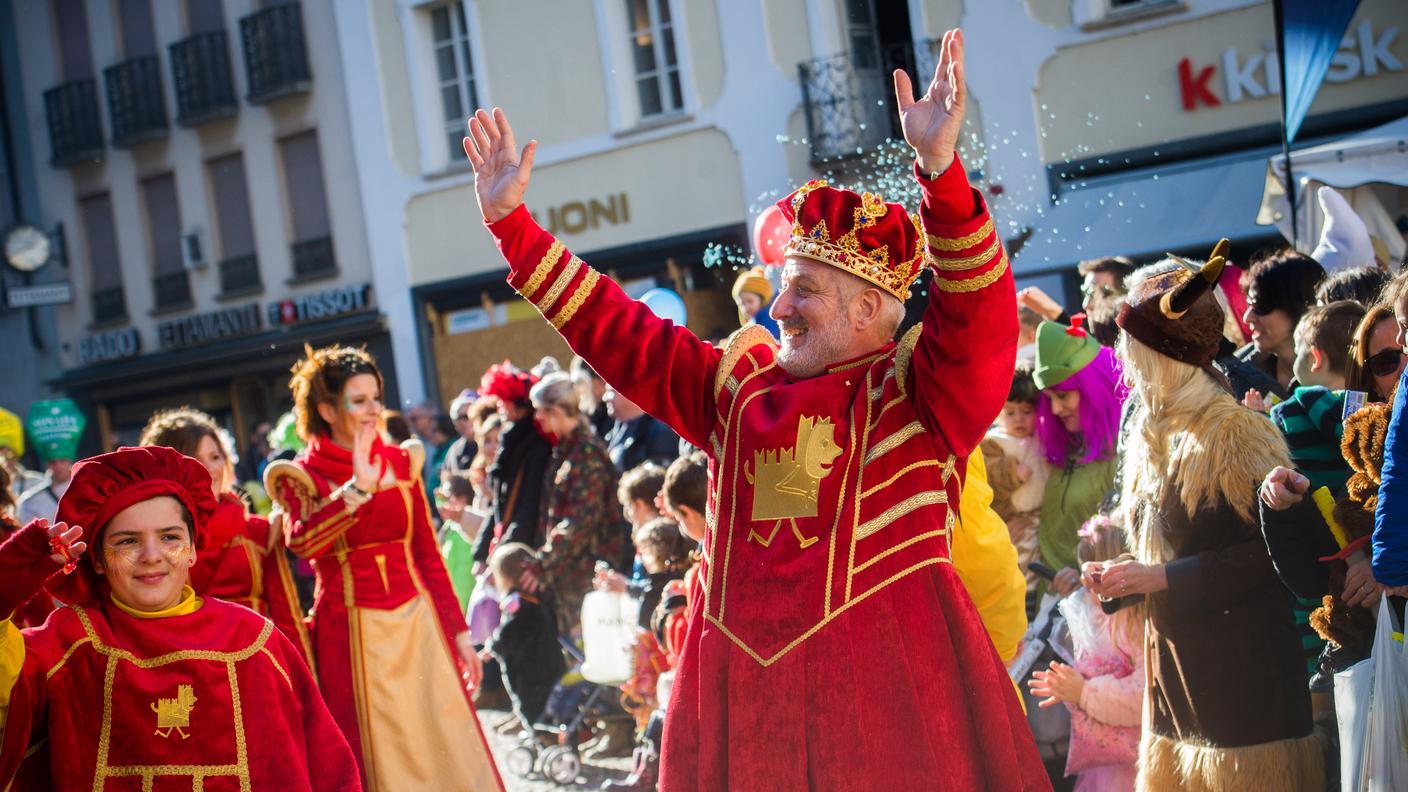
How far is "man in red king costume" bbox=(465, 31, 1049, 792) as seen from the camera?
2.85m

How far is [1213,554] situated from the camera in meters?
3.86

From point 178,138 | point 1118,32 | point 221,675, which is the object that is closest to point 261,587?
point 221,675

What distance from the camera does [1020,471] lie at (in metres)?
5.11

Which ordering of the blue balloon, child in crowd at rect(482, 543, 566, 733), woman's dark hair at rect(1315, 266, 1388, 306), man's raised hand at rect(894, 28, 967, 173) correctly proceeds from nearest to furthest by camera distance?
man's raised hand at rect(894, 28, 967, 173), woman's dark hair at rect(1315, 266, 1388, 306), child in crowd at rect(482, 543, 566, 733), the blue balloon

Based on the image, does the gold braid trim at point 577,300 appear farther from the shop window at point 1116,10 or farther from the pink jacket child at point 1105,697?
the shop window at point 1116,10

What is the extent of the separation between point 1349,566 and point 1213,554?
333mm

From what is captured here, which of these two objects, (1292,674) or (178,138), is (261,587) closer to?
(1292,674)

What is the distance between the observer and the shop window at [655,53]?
15.1 meters

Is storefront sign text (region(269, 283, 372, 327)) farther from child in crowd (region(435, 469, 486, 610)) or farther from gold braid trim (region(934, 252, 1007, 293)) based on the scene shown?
gold braid trim (region(934, 252, 1007, 293))

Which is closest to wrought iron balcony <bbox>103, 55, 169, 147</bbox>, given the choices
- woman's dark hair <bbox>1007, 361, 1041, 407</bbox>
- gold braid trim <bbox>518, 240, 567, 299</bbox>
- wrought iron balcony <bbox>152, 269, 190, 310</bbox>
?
wrought iron balcony <bbox>152, 269, 190, 310</bbox>

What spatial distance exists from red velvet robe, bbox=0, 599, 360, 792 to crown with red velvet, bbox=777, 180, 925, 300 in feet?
5.04

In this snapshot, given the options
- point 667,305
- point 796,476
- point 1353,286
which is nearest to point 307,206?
point 667,305

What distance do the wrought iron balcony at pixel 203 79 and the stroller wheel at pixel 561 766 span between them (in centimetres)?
1480

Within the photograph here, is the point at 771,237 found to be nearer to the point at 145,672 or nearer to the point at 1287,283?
the point at 1287,283
